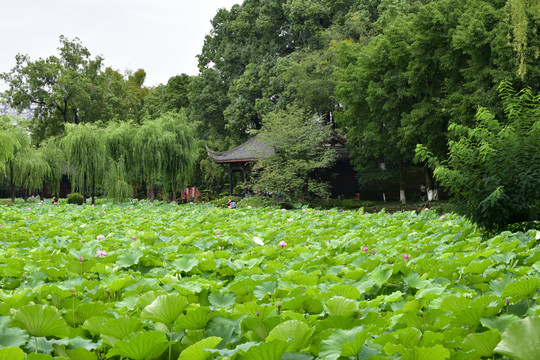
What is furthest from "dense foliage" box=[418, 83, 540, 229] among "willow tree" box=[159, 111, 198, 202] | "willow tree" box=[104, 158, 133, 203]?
"willow tree" box=[159, 111, 198, 202]

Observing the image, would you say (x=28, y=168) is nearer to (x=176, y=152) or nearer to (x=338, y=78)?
(x=176, y=152)

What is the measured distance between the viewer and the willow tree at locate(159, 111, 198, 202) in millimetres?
18281

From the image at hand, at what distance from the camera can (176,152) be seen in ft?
60.5

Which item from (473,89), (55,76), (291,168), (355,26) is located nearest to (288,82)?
(355,26)

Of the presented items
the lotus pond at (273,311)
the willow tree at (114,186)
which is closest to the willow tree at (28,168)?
the willow tree at (114,186)

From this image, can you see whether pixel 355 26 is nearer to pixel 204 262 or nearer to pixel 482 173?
pixel 482 173

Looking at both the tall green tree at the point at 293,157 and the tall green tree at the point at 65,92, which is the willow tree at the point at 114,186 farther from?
the tall green tree at the point at 65,92

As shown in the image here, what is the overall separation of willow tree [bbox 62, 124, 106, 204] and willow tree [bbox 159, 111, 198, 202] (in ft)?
8.20

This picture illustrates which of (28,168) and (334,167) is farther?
(334,167)

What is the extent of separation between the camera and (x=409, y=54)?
15055 millimetres

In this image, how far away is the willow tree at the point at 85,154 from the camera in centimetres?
1614

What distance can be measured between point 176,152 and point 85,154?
3.55 m

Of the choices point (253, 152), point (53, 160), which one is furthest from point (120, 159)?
point (53, 160)

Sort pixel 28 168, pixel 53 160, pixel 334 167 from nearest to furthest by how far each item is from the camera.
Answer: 1. pixel 28 168
2. pixel 334 167
3. pixel 53 160
